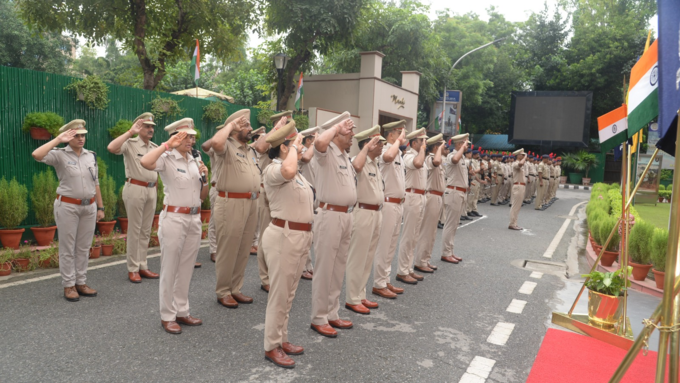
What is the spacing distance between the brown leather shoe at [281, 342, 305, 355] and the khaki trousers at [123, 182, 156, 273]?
9.52 feet

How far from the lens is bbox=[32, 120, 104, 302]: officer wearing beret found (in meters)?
5.48

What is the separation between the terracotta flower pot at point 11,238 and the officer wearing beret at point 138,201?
5.56ft

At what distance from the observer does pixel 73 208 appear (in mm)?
5531

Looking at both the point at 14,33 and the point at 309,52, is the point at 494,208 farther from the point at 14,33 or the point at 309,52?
the point at 14,33

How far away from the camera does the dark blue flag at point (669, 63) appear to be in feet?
7.15

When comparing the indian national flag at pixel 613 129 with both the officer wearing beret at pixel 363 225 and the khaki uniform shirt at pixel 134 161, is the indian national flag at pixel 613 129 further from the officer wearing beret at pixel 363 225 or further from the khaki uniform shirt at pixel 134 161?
the khaki uniform shirt at pixel 134 161

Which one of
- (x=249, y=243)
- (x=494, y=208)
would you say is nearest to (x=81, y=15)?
(x=249, y=243)

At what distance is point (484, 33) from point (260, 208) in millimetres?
43239

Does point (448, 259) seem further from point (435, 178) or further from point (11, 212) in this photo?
point (11, 212)

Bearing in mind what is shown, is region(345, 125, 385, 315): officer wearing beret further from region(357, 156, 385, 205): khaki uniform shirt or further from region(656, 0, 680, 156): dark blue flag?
region(656, 0, 680, 156): dark blue flag

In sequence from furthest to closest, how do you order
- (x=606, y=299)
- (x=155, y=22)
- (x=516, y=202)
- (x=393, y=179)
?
(x=155, y=22), (x=516, y=202), (x=393, y=179), (x=606, y=299)

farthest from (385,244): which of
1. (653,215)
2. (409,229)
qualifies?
(653,215)

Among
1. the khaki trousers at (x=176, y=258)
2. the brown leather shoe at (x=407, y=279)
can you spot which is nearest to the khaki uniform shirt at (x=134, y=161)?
the khaki trousers at (x=176, y=258)

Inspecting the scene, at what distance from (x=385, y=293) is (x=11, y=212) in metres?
5.12
